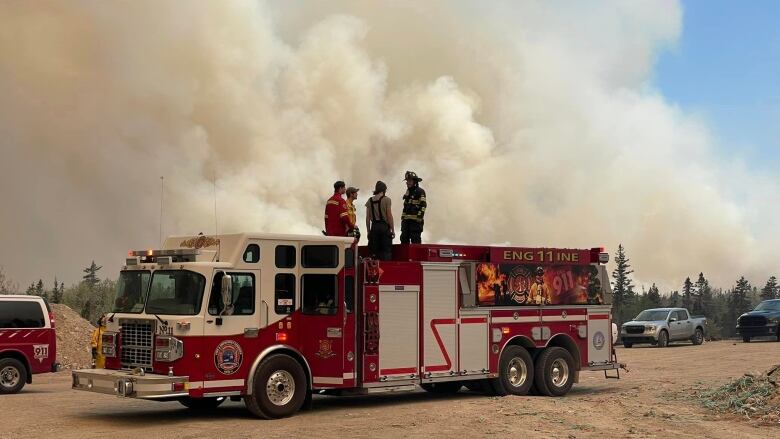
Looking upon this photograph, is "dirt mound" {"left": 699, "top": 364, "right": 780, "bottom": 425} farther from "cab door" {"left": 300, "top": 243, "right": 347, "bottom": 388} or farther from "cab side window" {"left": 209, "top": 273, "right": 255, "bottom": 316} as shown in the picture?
"cab side window" {"left": 209, "top": 273, "right": 255, "bottom": 316}

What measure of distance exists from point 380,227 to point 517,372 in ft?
15.5

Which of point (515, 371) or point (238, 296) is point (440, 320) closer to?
point (515, 371)

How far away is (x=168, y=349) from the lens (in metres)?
15.3

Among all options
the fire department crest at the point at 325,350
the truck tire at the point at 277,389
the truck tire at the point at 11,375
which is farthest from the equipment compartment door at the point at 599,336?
the truck tire at the point at 11,375

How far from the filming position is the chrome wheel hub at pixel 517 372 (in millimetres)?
20094

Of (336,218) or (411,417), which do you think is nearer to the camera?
(411,417)

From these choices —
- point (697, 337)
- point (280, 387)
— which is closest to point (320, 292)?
point (280, 387)

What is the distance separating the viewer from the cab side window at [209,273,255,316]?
51.4ft

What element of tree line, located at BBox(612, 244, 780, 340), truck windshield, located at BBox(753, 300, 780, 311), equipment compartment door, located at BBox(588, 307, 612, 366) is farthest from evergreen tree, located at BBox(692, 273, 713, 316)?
equipment compartment door, located at BBox(588, 307, 612, 366)

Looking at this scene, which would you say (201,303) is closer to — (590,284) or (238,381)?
(238,381)

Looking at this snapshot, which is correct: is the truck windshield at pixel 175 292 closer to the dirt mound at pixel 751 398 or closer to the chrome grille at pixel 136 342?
the chrome grille at pixel 136 342

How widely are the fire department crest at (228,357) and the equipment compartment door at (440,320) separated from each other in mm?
4187

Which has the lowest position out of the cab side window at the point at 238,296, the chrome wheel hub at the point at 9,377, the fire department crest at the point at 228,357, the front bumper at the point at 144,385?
the chrome wheel hub at the point at 9,377

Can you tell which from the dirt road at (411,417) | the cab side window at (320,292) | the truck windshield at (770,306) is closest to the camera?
the dirt road at (411,417)
